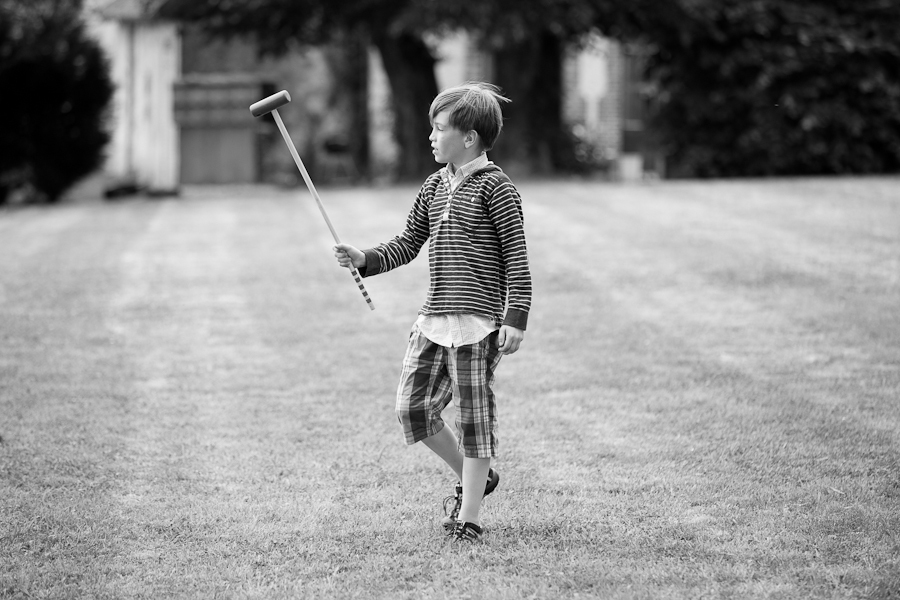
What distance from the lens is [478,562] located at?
3.40 meters

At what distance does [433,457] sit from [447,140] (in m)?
1.52

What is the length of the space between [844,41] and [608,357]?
10826 millimetres

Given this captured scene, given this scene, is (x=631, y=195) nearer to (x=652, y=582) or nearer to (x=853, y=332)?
(x=853, y=332)

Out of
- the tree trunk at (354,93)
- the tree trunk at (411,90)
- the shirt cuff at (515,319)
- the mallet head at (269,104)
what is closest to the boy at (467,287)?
the shirt cuff at (515,319)

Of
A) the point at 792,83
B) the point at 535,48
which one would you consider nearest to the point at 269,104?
the point at 535,48

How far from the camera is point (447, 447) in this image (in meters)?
3.73

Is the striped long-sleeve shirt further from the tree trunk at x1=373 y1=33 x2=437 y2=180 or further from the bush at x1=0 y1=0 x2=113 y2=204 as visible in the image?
the tree trunk at x1=373 y1=33 x2=437 y2=180

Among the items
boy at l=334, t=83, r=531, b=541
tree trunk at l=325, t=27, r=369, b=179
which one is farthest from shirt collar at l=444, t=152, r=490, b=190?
tree trunk at l=325, t=27, r=369, b=179

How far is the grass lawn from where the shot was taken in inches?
133

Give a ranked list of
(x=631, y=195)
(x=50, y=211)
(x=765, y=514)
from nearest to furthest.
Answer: (x=765, y=514) → (x=631, y=195) → (x=50, y=211)

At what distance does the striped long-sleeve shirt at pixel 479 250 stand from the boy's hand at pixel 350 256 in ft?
0.08

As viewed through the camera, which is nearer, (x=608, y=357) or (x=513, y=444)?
(x=513, y=444)

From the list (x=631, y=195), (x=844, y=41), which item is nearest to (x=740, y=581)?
(x=631, y=195)

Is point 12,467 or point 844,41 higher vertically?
point 844,41
